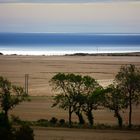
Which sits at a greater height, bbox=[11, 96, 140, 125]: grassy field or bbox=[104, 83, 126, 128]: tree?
bbox=[104, 83, 126, 128]: tree

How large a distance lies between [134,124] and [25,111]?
411 inches

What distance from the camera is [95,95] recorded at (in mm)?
39906

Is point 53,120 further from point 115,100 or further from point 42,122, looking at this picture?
point 115,100

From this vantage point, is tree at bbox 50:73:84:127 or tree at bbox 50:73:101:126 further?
tree at bbox 50:73:84:127

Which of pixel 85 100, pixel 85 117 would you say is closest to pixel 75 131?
pixel 85 100

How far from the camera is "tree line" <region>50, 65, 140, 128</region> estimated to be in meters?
40.0

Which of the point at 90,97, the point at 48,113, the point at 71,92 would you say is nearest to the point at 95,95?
the point at 90,97

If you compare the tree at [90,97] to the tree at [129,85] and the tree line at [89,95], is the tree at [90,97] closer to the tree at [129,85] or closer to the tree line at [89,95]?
the tree line at [89,95]

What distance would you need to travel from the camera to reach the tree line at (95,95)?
3997 cm

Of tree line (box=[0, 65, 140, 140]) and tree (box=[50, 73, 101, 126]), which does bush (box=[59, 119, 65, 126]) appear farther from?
tree (box=[50, 73, 101, 126])

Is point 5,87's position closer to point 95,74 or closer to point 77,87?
point 77,87

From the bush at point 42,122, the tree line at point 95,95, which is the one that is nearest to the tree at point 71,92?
the tree line at point 95,95

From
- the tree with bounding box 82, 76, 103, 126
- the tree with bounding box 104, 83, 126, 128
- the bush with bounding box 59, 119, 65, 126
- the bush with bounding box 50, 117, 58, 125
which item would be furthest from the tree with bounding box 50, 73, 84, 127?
the tree with bounding box 104, 83, 126, 128

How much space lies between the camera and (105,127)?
38.0 m
